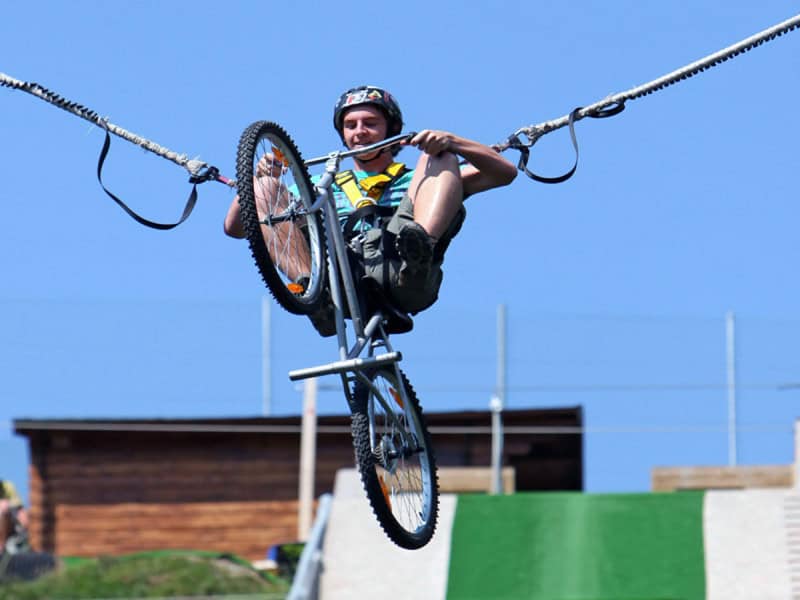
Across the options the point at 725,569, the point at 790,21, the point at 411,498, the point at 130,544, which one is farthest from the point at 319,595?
the point at 790,21

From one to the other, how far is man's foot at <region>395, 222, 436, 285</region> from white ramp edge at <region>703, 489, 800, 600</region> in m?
9.34

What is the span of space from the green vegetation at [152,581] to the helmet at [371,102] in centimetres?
810

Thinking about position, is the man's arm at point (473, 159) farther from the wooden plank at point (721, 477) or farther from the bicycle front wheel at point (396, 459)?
the wooden plank at point (721, 477)

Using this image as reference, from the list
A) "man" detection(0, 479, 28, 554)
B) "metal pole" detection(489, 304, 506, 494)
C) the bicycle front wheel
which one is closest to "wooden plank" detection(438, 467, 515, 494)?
"metal pole" detection(489, 304, 506, 494)

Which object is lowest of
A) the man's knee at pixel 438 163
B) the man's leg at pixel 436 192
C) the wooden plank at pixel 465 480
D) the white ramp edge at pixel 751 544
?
the white ramp edge at pixel 751 544

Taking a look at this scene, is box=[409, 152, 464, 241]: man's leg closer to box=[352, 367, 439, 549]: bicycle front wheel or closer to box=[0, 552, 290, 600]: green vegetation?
box=[352, 367, 439, 549]: bicycle front wheel

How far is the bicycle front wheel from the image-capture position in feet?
31.2

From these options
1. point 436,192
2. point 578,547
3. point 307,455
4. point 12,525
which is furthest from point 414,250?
point 307,455

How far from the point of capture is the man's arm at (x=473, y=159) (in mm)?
9531

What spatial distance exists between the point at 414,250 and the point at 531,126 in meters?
1.06

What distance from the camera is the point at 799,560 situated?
18.3 m

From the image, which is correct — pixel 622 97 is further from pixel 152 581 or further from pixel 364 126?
pixel 152 581

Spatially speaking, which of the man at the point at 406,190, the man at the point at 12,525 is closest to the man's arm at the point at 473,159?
the man at the point at 406,190

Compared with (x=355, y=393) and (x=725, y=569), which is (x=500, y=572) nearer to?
(x=725, y=569)
